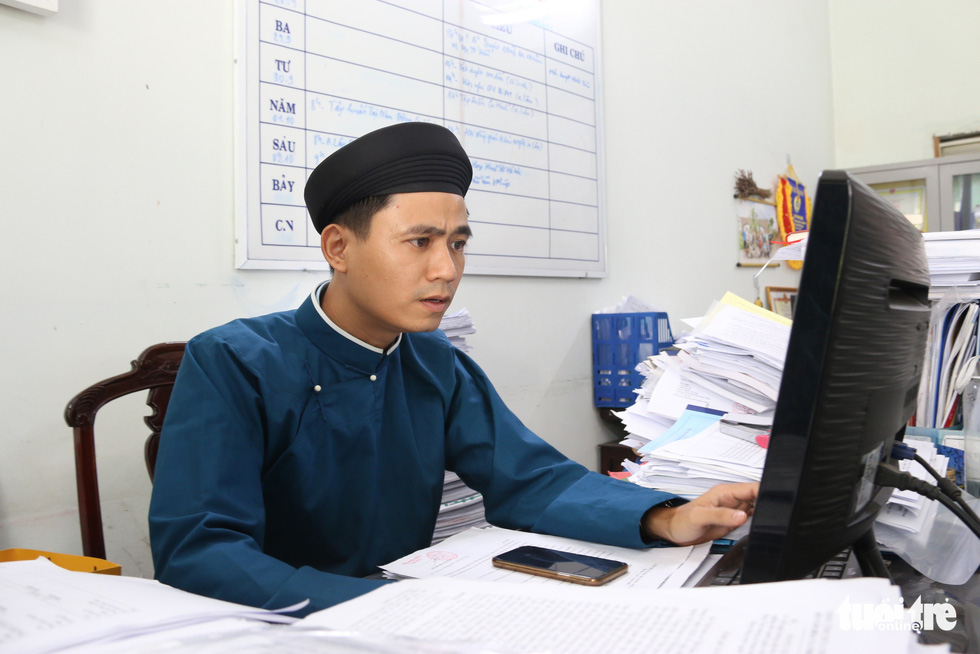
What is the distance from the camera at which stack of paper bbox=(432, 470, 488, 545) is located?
1.77 meters

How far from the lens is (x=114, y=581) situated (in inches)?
25.1

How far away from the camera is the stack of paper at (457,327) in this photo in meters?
1.85

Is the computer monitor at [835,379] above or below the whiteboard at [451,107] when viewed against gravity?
below

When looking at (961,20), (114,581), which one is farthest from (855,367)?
(961,20)

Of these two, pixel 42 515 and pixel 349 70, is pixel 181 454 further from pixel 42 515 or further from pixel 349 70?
pixel 349 70

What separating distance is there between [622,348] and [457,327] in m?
0.88

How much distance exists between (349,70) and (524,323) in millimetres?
943

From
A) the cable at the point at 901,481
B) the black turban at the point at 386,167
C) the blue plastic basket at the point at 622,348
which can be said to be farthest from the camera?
the blue plastic basket at the point at 622,348

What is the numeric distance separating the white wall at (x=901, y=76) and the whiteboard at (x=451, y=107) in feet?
8.94

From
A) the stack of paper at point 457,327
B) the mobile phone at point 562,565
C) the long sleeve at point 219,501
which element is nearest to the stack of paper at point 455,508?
the stack of paper at point 457,327

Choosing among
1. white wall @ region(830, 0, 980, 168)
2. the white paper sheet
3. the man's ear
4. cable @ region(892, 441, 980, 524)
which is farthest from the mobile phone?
white wall @ region(830, 0, 980, 168)

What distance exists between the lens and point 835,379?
0.51 m

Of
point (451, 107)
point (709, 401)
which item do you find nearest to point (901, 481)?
point (709, 401)

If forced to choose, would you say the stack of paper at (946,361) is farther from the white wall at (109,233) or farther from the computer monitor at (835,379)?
the white wall at (109,233)
